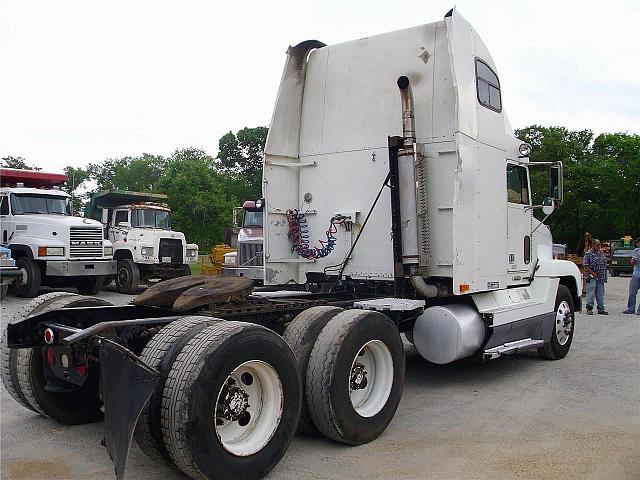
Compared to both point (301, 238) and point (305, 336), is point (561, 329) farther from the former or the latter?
point (305, 336)

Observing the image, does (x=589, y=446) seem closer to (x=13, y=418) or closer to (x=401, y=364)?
(x=401, y=364)

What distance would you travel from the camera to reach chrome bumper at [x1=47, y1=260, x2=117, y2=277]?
16.0 metres

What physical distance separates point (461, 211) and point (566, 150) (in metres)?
45.9

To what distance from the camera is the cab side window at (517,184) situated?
795 centimetres

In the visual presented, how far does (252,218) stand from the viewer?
16.6 metres

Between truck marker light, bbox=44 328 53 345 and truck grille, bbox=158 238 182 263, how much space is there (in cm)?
1453

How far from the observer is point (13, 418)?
5523mm

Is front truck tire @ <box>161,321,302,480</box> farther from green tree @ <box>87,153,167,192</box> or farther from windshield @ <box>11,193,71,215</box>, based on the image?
green tree @ <box>87,153,167,192</box>

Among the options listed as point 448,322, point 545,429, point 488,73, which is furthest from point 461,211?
point 545,429

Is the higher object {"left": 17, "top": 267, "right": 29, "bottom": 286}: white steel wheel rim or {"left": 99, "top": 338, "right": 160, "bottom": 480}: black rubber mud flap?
{"left": 17, "top": 267, "right": 29, "bottom": 286}: white steel wheel rim

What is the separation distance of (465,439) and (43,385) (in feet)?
11.6

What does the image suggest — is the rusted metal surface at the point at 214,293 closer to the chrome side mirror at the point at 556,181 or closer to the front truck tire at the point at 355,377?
the front truck tire at the point at 355,377

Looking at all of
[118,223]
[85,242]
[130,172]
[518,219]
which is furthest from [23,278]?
[130,172]

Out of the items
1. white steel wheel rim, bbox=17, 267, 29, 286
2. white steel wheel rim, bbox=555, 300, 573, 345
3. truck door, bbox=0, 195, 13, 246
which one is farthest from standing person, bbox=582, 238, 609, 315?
truck door, bbox=0, 195, 13, 246
